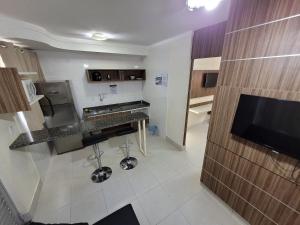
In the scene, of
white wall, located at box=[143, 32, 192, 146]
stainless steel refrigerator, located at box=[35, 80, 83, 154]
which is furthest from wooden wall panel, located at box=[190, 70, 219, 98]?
stainless steel refrigerator, located at box=[35, 80, 83, 154]

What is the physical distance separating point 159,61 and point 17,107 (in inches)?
114

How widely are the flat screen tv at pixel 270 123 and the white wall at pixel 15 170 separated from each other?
2.70 metres

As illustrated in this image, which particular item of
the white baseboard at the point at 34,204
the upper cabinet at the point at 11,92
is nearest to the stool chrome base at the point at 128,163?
the white baseboard at the point at 34,204

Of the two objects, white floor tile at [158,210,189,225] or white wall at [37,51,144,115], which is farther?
white wall at [37,51,144,115]

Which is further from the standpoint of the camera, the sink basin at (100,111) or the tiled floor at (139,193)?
the sink basin at (100,111)

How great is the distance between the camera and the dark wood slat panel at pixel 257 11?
3.34 ft

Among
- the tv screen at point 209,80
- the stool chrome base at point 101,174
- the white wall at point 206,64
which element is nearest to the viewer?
the stool chrome base at point 101,174

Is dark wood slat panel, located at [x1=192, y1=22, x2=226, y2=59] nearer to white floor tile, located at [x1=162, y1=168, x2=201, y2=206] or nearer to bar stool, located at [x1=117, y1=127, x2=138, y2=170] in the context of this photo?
bar stool, located at [x1=117, y1=127, x2=138, y2=170]

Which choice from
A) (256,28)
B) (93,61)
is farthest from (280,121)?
(93,61)

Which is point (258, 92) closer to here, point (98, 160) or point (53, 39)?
point (98, 160)

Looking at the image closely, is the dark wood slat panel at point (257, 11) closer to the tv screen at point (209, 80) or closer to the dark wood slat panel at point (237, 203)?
Answer: the dark wood slat panel at point (237, 203)

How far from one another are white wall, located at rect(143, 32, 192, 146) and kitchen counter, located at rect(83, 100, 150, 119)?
0.41 meters

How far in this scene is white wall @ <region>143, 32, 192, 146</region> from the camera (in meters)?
2.66

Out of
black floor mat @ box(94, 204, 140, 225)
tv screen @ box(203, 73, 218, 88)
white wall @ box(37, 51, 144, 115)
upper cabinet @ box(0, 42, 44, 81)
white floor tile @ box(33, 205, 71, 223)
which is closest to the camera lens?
black floor mat @ box(94, 204, 140, 225)
